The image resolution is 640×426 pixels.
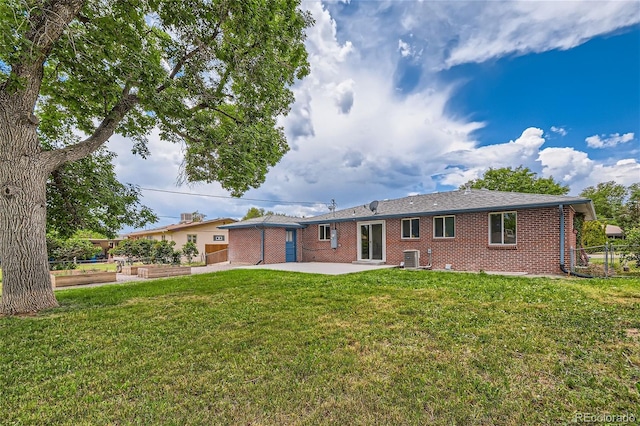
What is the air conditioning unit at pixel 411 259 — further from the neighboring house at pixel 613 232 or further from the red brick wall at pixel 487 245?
the neighboring house at pixel 613 232

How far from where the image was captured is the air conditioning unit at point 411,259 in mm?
13125

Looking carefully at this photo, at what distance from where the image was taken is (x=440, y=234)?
43.7 ft

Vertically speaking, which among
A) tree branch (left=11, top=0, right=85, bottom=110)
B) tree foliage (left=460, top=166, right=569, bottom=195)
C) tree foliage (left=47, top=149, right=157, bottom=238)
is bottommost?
tree foliage (left=47, top=149, right=157, bottom=238)

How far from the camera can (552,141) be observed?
21328mm

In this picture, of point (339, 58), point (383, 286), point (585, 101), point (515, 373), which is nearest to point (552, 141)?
point (585, 101)

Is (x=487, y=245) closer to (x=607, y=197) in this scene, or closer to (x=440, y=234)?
(x=440, y=234)

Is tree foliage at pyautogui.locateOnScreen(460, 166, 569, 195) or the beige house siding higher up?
tree foliage at pyautogui.locateOnScreen(460, 166, 569, 195)

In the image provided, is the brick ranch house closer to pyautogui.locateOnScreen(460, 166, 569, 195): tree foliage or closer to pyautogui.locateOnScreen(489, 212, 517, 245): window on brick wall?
pyautogui.locateOnScreen(489, 212, 517, 245): window on brick wall

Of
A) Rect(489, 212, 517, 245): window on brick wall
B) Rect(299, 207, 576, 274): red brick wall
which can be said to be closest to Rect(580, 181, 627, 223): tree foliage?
Rect(299, 207, 576, 274): red brick wall

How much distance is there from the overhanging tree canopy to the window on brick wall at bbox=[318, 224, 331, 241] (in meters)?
9.08

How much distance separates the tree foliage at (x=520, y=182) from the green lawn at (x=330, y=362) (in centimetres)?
3021

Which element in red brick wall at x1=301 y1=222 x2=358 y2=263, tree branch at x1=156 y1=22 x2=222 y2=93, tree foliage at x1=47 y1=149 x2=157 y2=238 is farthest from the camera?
red brick wall at x1=301 y1=222 x2=358 y2=263

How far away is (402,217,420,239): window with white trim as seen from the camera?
14.0 m

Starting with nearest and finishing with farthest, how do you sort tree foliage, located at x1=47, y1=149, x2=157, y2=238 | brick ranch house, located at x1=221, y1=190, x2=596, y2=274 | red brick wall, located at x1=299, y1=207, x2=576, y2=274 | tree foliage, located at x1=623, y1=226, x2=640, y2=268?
tree foliage, located at x1=47, y1=149, x2=157, y2=238 < tree foliage, located at x1=623, y1=226, x2=640, y2=268 < red brick wall, located at x1=299, y1=207, x2=576, y2=274 < brick ranch house, located at x1=221, y1=190, x2=596, y2=274
